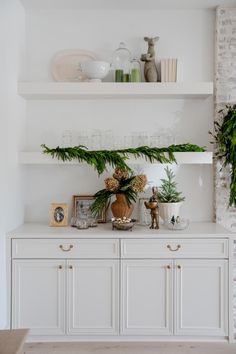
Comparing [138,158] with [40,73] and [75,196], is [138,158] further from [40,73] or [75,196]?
[40,73]

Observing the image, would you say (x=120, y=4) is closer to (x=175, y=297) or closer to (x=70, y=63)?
(x=70, y=63)

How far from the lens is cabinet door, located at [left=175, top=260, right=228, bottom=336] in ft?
9.78

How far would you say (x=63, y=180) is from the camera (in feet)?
11.5

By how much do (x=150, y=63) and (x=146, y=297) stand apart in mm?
1875

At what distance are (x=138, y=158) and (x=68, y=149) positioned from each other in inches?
22.1

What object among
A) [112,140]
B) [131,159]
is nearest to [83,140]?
[112,140]

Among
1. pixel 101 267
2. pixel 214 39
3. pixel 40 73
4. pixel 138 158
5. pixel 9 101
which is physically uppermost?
pixel 214 39

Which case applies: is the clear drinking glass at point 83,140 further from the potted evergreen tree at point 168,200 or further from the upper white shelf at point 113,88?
the potted evergreen tree at point 168,200

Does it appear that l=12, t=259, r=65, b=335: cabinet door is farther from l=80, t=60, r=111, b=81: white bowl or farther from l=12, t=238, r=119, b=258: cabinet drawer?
l=80, t=60, r=111, b=81: white bowl

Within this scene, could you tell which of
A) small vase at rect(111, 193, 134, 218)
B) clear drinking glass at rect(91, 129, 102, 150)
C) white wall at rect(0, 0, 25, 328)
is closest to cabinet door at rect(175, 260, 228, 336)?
small vase at rect(111, 193, 134, 218)

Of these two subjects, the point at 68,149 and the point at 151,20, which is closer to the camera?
the point at 68,149

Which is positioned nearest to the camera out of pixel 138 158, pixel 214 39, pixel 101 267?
pixel 101 267

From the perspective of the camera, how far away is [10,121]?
3.03m

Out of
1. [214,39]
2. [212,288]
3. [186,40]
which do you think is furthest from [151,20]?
[212,288]
